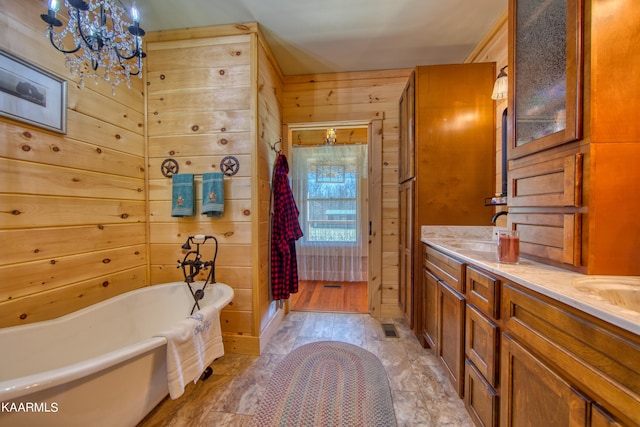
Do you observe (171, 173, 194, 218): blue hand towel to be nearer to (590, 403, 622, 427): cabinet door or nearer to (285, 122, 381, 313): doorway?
(285, 122, 381, 313): doorway

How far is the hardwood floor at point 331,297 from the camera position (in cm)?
282

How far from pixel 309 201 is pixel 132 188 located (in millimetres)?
2389

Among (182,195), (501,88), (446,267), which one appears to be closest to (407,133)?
(501,88)

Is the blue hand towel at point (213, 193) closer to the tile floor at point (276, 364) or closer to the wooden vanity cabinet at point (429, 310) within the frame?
the tile floor at point (276, 364)

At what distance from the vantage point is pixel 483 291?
1.14m

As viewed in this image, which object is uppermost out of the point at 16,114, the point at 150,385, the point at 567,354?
the point at 16,114

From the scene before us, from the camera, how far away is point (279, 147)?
2.53 metres

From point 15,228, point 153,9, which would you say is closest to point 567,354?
point 15,228

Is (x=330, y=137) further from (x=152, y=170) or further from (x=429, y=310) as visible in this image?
(x=429, y=310)

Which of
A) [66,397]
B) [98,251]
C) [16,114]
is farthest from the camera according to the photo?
[98,251]

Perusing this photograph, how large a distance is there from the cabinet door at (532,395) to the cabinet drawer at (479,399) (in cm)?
5

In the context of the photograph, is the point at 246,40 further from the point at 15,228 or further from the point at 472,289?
the point at 472,289

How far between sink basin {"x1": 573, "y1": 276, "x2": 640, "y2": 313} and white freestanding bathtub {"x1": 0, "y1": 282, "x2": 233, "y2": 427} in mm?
1692

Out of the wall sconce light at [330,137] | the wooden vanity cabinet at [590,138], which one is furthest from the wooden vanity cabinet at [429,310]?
the wall sconce light at [330,137]
